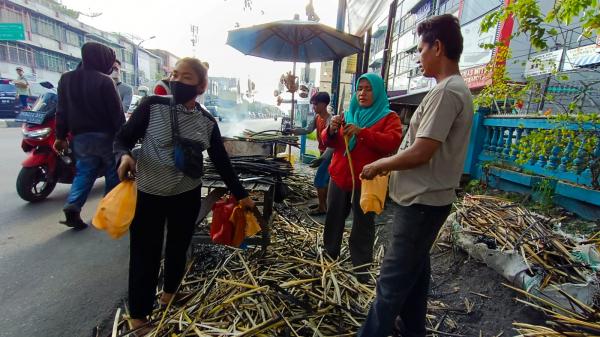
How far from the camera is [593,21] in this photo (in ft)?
9.19

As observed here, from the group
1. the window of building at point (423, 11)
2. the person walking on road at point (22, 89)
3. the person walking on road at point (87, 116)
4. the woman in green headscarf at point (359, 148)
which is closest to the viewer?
the woman in green headscarf at point (359, 148)

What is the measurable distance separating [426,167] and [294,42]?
541 centimetres

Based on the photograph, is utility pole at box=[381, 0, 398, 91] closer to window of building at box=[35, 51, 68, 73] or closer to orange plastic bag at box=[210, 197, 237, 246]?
orange plastic bag at box=[210, 197, 237, 246]

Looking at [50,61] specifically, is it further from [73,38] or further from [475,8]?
[475,8]

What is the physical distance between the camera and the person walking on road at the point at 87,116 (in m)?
3.36

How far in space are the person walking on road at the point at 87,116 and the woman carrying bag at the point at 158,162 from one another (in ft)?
6.60

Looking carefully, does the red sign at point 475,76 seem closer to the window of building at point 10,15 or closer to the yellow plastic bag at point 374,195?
the yellow plastic bag at point 374,195

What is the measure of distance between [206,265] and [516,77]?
55.2 feet

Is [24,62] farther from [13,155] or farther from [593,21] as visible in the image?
[593,21]

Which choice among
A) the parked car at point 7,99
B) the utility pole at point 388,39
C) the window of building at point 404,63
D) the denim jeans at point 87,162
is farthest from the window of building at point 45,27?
the utility pole at point 388,39

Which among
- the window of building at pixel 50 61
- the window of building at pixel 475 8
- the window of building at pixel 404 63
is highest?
the window of building at pixel 475 8

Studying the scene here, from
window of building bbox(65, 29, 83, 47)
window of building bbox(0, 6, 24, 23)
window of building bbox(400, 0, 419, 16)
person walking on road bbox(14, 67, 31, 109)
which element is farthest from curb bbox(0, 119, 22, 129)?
window of building bbox(400, 0, 419, 16)

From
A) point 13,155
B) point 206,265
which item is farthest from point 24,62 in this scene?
point 206,265

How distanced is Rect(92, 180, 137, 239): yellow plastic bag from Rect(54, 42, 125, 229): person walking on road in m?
2.25
